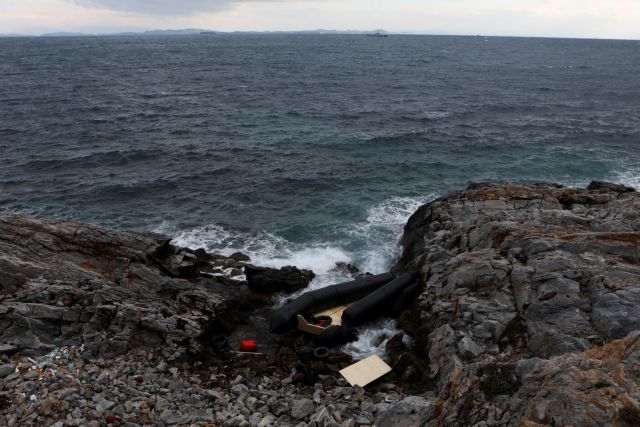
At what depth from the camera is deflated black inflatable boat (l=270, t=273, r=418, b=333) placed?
21.8m

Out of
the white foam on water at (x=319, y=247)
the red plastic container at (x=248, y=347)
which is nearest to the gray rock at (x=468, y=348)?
the red plastic container at (x=248, y=347)

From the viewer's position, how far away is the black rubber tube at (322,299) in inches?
851

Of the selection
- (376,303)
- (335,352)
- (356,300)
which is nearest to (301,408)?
(335,352)

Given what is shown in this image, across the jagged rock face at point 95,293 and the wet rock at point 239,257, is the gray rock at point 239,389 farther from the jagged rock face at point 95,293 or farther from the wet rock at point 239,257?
the wet rock at point 239,257

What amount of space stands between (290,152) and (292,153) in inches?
17.0

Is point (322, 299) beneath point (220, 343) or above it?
above

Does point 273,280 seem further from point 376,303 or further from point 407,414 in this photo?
point 407,414

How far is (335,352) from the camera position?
20078 millimetres

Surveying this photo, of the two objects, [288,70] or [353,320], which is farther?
[288,70]

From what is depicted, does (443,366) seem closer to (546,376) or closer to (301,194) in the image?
(546,376)

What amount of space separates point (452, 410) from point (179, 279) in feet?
53.8

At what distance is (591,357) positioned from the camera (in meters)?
11.0

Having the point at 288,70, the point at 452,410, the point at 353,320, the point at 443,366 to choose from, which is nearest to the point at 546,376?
the point at 452,410

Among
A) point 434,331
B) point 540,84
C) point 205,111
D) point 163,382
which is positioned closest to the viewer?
point 163,382
